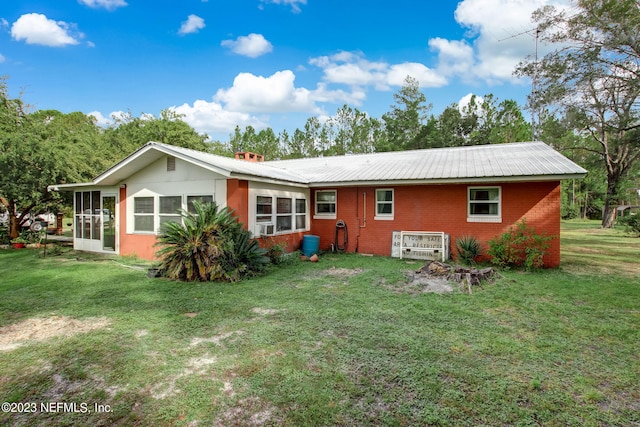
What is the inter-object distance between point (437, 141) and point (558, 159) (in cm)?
2208

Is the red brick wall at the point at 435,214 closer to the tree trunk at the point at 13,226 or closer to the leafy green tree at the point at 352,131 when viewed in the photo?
the tree trunk at the point at 13,226

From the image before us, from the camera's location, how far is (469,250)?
9.41 metres

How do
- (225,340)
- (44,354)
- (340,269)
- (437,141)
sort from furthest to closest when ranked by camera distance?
(437,141) → (340,269) → (225,340) → (44,354)

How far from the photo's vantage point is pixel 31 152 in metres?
12.8

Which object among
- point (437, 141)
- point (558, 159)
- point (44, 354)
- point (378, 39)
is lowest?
point (44, 354)

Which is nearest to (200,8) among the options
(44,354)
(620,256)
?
(44,354)

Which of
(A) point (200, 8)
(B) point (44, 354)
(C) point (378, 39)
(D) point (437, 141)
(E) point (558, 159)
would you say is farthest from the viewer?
(D) point (437, 141)

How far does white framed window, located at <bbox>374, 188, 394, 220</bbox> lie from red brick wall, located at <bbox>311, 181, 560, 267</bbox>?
16 cm

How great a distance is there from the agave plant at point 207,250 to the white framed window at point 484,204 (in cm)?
685

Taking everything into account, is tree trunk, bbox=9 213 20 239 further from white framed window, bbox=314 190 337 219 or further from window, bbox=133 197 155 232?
white framed window, bbox=314 190 337 219

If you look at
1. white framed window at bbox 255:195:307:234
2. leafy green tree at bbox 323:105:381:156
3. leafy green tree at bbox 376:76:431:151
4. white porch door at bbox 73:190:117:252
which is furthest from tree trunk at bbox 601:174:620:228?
white porch door at bbox 73:190:117:252

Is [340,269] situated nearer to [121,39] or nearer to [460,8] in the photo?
[460,8]

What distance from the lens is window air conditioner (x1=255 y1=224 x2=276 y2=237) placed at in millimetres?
9195

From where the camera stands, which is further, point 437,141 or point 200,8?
point 437,141
